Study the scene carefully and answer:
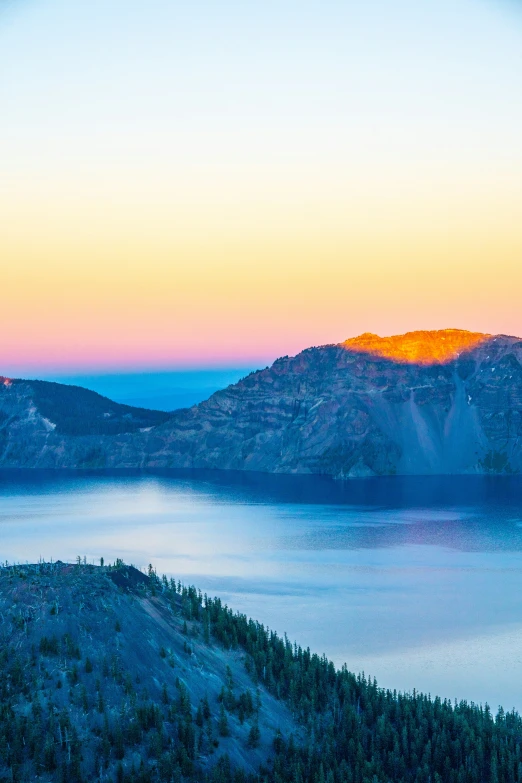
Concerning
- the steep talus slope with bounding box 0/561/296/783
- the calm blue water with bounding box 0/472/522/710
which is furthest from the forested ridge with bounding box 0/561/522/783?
the calm blue water with bounding box 0/472/522/710

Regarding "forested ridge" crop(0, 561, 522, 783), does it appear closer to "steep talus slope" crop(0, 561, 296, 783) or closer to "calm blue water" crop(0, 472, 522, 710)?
"steep talus slope" crop(0, 561, 296, 783)

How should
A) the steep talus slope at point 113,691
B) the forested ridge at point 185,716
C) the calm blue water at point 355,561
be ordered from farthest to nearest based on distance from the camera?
the calm blue water at point 355,561 < the forested ridge at point 185,716 < the steep talus slope at point 113,691

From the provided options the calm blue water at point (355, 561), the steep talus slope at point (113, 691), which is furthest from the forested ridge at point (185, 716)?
the calm blue water at point (355, 561)

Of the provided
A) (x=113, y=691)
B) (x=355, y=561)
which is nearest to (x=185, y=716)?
(x=113, y=691)

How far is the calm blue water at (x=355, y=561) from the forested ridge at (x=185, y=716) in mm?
11756

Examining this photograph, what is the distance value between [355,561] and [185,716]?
75.3 m

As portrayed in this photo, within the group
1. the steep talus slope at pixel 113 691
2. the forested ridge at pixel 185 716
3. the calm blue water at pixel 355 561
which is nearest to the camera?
the steep talus slope at pixel 113 691

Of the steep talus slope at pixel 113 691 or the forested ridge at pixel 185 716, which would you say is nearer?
the steep talus slope at pixel 113 691

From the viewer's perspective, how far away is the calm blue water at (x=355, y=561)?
7350 centimetres

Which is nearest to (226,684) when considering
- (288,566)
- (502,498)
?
(288,566)

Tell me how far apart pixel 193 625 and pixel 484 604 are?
147 ft

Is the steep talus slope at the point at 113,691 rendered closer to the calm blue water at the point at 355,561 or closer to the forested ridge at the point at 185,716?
the forested ridge at the point at 185,716

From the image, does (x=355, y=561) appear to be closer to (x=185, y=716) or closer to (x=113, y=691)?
(x=185, y=716)

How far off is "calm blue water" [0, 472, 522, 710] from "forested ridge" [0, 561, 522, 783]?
11756mm
